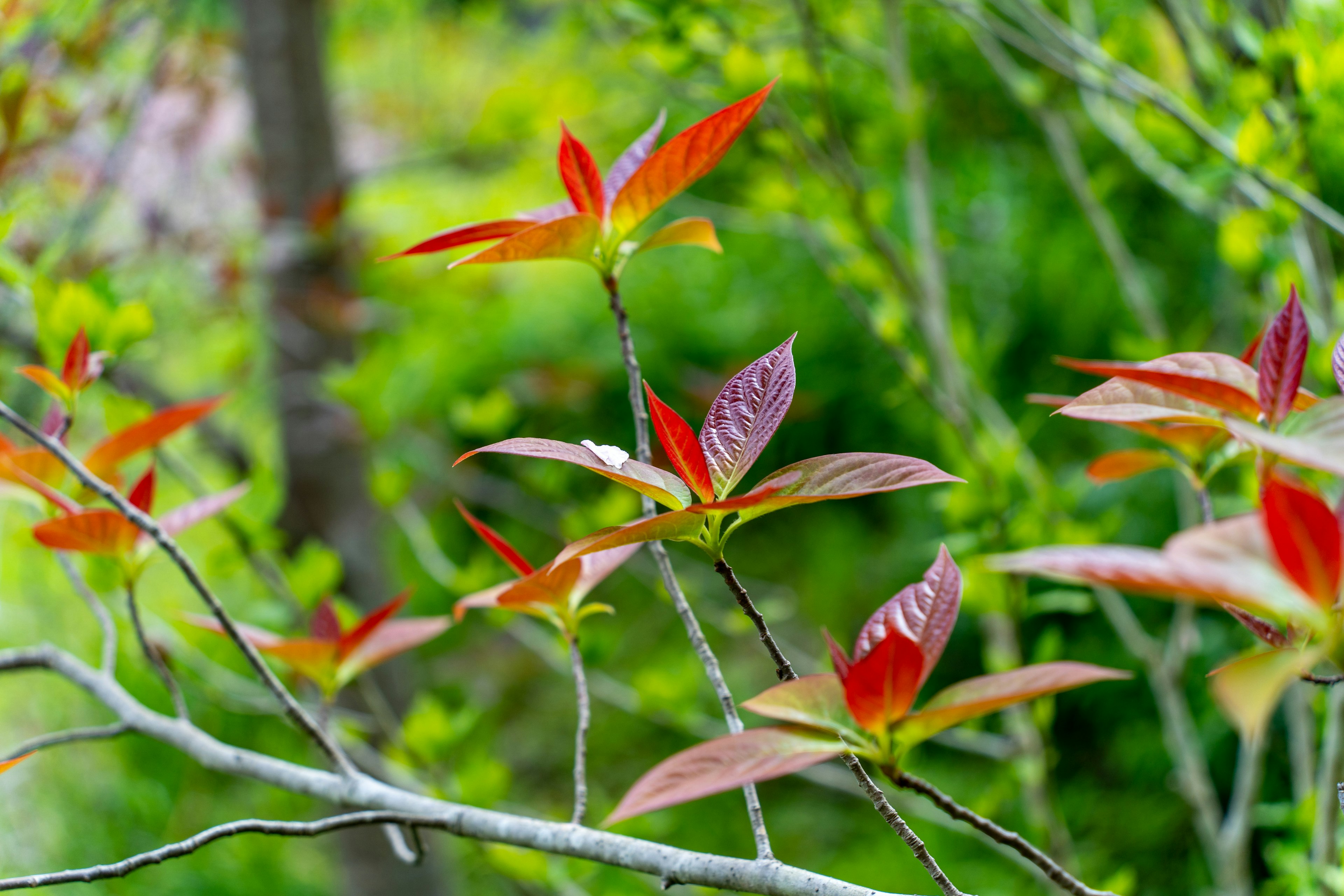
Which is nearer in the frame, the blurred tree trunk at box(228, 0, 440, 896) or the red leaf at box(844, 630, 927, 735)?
the red leaf at box(844, 630, 927, 735)

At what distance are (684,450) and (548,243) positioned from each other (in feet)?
0.35

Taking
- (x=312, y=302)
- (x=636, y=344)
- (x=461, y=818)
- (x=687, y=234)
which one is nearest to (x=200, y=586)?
(x=461, y=818)

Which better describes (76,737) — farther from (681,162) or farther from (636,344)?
(636,344)

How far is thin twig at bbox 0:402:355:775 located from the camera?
0.40 m

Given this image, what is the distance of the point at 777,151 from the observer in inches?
28.5

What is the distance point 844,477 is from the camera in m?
0.27

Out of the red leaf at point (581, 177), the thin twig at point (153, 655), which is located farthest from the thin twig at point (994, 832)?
the thin twig at point (153, 655)

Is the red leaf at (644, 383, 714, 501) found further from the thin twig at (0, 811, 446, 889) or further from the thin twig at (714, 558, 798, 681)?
the thin twig at (0, 811, 446, 889)

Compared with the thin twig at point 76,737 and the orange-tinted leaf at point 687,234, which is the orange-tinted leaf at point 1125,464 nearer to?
the orange-tinted leaf at point 687,234

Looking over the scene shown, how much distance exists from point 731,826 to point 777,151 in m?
1.26

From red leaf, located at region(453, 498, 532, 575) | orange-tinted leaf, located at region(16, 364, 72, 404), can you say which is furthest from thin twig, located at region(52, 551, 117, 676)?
red leaf, located at region(453, 498, 532, 575)

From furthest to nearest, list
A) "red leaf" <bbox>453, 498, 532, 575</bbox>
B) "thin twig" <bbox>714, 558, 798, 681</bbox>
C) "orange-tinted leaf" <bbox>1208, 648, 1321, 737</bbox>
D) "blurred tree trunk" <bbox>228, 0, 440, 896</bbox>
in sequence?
1. "blurred tree trunk" <bbox>228, 0, 440, 896</bbox>
2. "red leaf" <bbox>453, 498, 532, 575</bbox>
3. "thin twig" <bbox>714, 558, 798, 681</bbox>
4. "orange-tinted leaf" <bbox>1208, 648, 1321, 737</bbox>

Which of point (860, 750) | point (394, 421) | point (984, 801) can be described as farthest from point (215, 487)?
point (860, 750)

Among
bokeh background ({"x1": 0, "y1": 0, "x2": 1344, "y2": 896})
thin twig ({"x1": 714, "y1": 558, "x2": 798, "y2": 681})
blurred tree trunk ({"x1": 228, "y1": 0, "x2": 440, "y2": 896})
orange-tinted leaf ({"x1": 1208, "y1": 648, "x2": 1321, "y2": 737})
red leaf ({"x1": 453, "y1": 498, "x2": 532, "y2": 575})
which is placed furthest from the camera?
blurred tree trunk ({"x1": 228, "y1": 0, "x2": 440, "y2": 896})
